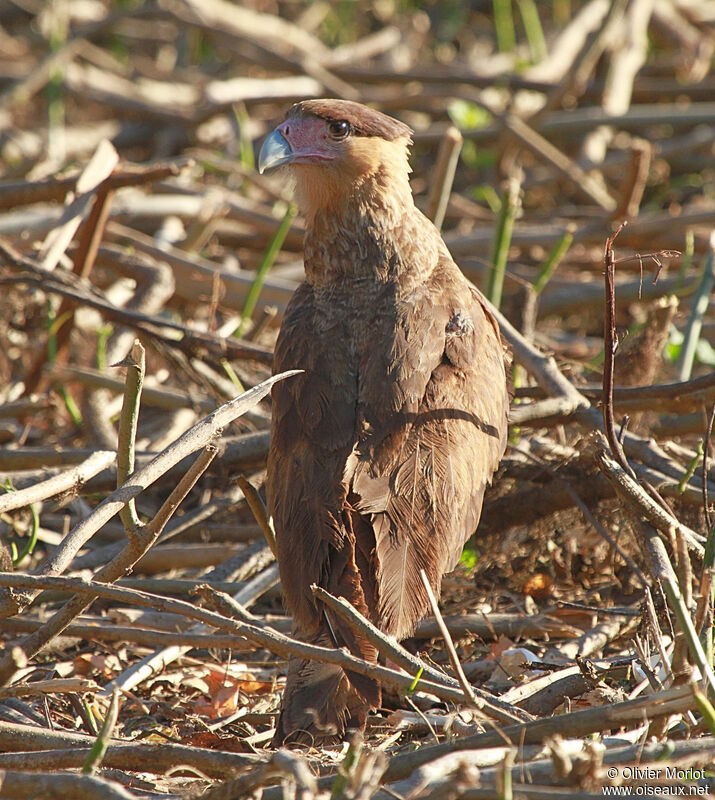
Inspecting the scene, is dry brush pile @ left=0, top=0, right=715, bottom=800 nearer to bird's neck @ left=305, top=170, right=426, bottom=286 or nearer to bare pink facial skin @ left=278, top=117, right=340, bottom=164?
bird's neck @ left=305, top=170, right=426, bottom=286

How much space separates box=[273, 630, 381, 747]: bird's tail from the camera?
2443 mm

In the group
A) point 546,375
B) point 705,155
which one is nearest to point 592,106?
point 705,155

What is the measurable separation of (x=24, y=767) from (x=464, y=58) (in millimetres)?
5876

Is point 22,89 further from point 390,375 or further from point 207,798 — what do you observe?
point 207,798

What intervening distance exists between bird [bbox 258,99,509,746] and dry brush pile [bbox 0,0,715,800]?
19cm

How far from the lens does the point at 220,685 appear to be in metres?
2.98

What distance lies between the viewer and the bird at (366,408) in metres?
2.59

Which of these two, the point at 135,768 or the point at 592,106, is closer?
the point at 135,768

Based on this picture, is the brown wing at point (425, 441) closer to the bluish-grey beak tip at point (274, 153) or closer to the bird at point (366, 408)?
the bird at point (366, 408)

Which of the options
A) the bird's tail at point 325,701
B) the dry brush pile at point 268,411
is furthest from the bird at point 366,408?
the dry brush pile at point 268,411

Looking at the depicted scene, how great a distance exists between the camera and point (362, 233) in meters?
3.22

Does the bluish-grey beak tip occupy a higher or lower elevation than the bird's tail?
higher

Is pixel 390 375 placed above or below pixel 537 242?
below

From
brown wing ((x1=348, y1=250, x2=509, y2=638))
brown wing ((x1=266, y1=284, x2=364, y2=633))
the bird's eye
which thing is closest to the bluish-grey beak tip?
the bird's eye
